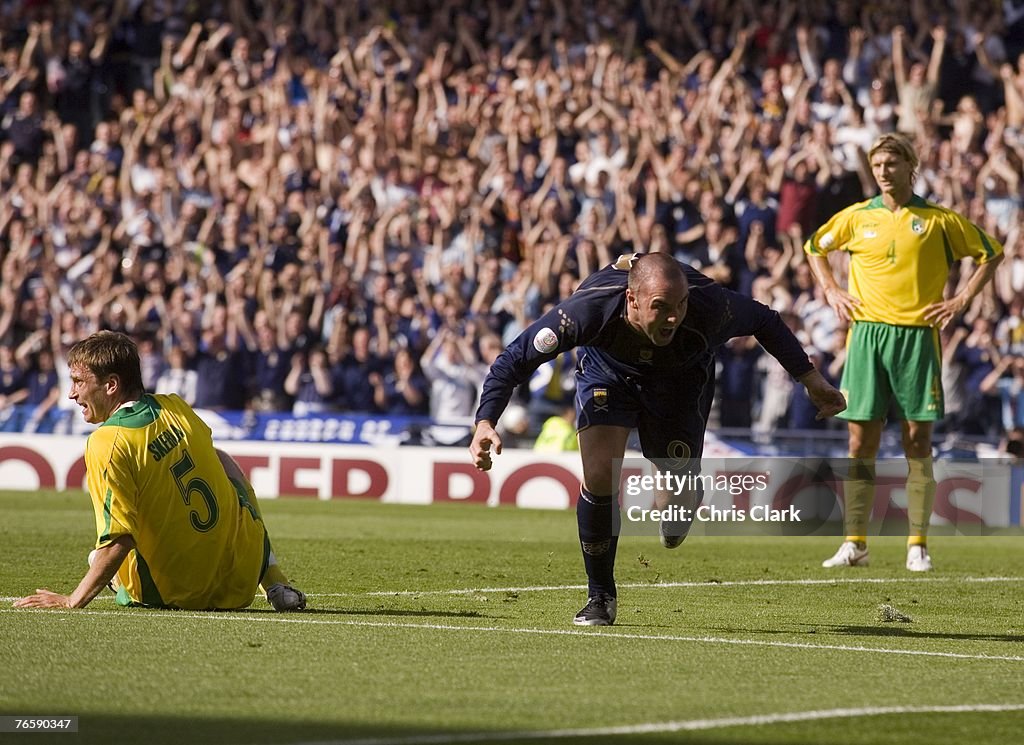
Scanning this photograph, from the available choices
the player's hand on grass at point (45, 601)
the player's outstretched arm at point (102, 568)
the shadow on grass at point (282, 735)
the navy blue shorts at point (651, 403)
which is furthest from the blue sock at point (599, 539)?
the shadow on grass at point (282, 735)

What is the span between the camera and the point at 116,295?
987 inches

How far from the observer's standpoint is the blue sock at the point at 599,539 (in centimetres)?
829

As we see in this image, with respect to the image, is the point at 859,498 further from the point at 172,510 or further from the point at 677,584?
the point at 172,510

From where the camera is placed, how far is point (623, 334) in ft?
Result: 26.0

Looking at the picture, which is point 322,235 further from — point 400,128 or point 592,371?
point 592,371

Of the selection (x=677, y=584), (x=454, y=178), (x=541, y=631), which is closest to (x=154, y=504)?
(x=541, y=631)

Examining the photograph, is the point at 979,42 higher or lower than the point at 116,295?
higher

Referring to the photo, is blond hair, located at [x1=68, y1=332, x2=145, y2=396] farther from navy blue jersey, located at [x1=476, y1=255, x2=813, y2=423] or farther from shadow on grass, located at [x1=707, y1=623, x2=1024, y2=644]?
shadow on grass, located at [x1=707, y1=623, x2=1024, y2=644]

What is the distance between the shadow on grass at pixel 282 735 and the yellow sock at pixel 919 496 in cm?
770

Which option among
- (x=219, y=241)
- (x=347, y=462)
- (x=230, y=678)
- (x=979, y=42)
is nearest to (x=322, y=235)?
(x=219, y=241)

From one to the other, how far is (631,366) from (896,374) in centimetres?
473

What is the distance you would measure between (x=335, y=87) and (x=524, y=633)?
19.8 m

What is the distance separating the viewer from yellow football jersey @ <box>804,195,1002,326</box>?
486 inches

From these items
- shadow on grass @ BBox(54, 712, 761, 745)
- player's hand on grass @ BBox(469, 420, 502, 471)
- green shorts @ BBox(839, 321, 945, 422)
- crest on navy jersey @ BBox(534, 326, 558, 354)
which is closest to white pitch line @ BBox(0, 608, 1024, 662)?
player's hand on grass @ BBox(469, 420, 502, 471)
